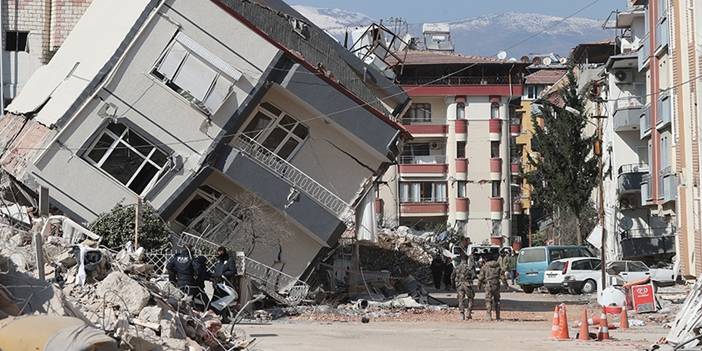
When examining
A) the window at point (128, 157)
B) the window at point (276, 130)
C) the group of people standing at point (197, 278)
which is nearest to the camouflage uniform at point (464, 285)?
the group of people standing at point (197, 278)

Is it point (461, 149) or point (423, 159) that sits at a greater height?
point (461, 149)

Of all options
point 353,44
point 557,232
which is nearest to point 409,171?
point 557,232

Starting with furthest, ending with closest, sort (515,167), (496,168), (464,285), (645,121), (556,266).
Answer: (515,167) → (496,168) → (645,121) → (556,266) → (464,285)

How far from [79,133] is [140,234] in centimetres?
324

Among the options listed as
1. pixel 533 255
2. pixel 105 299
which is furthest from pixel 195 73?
pixel 533 255

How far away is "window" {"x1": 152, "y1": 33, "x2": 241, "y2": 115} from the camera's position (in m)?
32.8

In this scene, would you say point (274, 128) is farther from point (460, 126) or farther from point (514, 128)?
point (514, 128)

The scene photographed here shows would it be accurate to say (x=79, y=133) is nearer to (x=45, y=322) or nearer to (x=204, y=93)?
(x=204, y=93)

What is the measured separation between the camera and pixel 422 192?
3381 inches

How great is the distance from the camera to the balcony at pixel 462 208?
85.4 m

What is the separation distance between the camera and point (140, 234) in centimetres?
3133

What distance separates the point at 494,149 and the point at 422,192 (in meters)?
5.64

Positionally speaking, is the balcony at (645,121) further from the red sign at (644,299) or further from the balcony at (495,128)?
the balcony at (495,128)

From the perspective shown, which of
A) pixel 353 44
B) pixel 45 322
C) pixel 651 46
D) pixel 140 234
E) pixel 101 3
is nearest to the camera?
pixel 45 322
